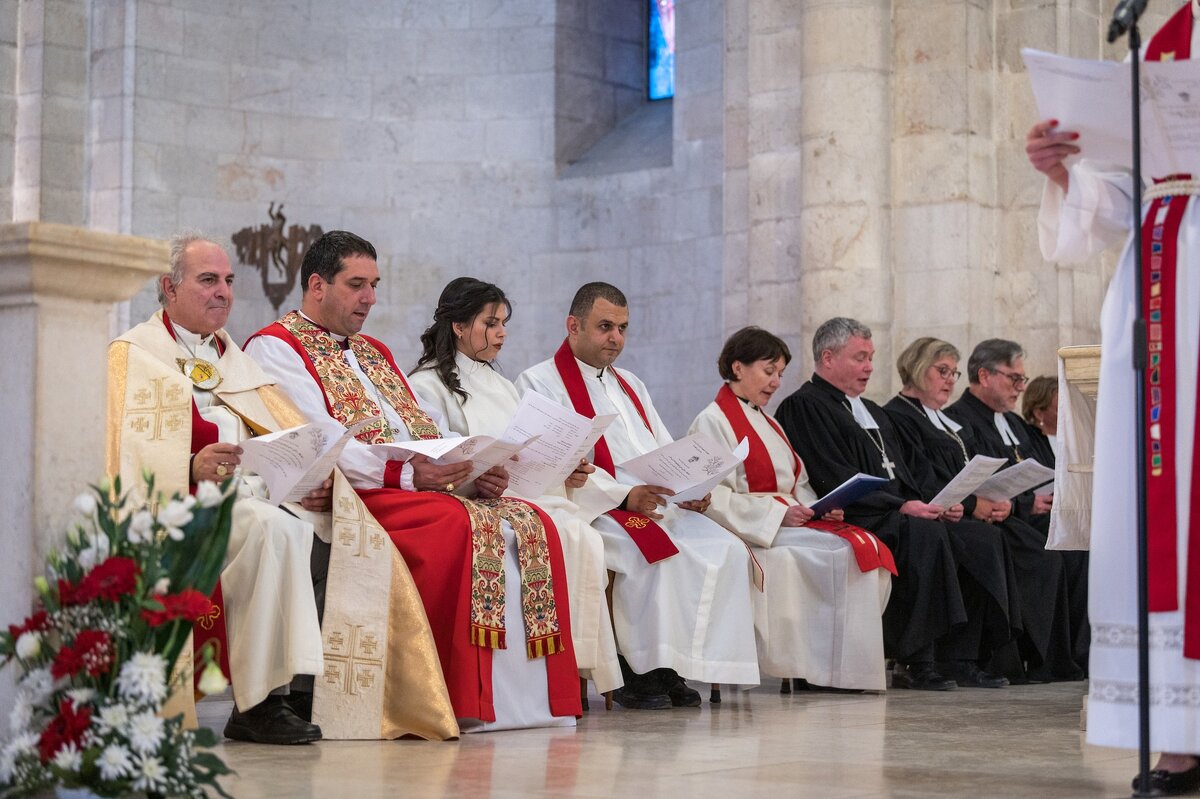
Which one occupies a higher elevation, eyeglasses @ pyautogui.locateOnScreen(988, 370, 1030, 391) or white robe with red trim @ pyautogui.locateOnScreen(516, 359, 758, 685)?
eyeglasses @ pyautogui.locateOnScreen(988, 370, 1030, 391)

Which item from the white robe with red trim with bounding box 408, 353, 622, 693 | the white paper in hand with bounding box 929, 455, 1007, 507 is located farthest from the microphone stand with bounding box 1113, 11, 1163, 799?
the white paper in hand with bounding box 929, 455, 1007, 507

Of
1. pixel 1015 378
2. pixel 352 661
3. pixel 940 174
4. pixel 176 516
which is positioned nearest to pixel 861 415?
pixel 1015 378

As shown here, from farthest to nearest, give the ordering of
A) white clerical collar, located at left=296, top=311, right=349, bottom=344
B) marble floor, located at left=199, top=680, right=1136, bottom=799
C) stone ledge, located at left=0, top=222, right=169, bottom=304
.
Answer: white clerical collar, located at left=296, top=311, right=349, bottom=344, marble floor, located at left=199, top=680, right=1136, bottom=799, stone ledge, located at left=0, top=222, right=169, bottom=304

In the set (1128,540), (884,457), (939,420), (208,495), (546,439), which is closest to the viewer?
(208,495)

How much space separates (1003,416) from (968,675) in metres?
1.69

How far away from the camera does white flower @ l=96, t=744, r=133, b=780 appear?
3.54 metres

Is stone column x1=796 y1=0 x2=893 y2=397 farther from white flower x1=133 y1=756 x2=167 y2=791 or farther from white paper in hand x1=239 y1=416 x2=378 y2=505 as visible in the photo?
white flower x1=133 y1=756 x2=167 y2=791

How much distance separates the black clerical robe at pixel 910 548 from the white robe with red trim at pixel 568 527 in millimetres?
1635

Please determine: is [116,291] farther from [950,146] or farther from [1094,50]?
[1094,50]

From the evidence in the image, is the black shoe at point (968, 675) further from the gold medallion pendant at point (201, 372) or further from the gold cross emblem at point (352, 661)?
the gold medallion pendant at point (201, 372)

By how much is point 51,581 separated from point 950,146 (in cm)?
698

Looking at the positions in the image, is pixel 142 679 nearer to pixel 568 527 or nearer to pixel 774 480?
pixel 568 527

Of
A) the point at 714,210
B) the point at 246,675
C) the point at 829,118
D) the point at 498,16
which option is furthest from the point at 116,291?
the point at 498,16

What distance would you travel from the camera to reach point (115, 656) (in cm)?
368
